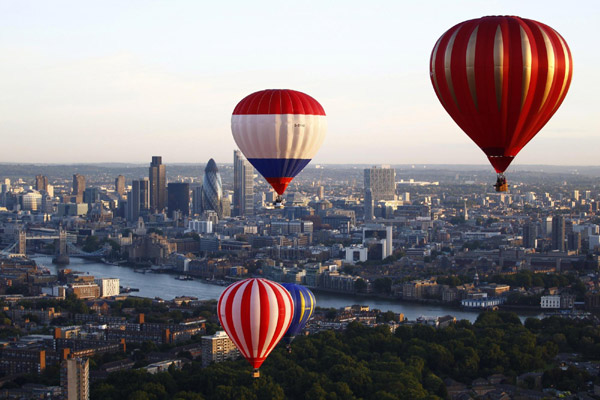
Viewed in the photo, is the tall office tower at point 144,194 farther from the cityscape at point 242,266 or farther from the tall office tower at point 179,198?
the tall office tower at point 179,198

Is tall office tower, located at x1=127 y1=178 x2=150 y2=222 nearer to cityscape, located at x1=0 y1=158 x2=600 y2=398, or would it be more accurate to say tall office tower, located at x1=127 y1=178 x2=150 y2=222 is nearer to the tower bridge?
cityscape, located at x1=0 y1=158 x2=600 y2=398

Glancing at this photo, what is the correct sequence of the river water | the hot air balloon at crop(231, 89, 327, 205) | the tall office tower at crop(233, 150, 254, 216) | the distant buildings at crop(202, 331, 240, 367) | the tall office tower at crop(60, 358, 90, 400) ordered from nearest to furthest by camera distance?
the hot air balloon at crop(231, 89, 327, 205) → the tall office tower at crop(60, 358, 90, 400) → the distant buildings at crop(202, 331, 240, 367) → the river water → the tall office tower at crop(233, 150, 254, 216)

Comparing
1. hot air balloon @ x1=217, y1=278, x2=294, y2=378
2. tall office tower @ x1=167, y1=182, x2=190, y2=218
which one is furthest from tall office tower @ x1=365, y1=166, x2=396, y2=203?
hot air balloon @ x1=217, y1=278, x2=294, y2=378

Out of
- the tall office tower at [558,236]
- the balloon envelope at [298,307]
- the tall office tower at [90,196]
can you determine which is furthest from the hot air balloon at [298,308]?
the tall office tower at [90,196]

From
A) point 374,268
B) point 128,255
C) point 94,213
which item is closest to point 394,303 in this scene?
point 374,268

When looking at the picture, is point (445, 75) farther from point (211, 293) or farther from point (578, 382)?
point (211, 293)

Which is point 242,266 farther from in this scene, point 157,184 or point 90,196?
point 90,196
